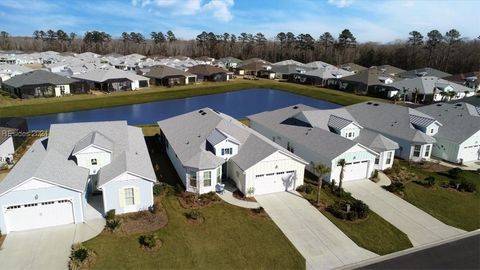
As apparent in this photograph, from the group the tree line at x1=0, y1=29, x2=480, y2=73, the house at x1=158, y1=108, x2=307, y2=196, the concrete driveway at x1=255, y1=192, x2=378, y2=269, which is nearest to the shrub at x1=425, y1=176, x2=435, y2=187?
the house at x1=158, y1=108, x2=307, y2=196

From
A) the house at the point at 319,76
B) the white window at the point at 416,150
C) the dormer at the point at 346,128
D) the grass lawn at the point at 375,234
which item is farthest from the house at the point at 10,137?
the house at the point at 319,76

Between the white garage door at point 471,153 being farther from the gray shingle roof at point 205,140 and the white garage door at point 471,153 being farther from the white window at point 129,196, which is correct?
the white window at point 129,196

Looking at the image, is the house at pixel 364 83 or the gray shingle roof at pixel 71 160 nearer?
the gray shingle roof at pixel 71 160

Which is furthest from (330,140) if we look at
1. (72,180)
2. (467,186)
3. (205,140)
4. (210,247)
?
(72,180)

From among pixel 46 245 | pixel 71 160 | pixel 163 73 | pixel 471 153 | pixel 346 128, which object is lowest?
pixel 46 245

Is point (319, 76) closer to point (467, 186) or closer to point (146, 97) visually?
point (146, 97)

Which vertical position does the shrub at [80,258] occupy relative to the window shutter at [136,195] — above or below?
below

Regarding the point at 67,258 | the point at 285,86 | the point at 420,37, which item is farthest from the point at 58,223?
the point at 420,37

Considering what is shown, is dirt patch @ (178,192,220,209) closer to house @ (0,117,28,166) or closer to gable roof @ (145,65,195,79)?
house @ (0,117,28,166)
